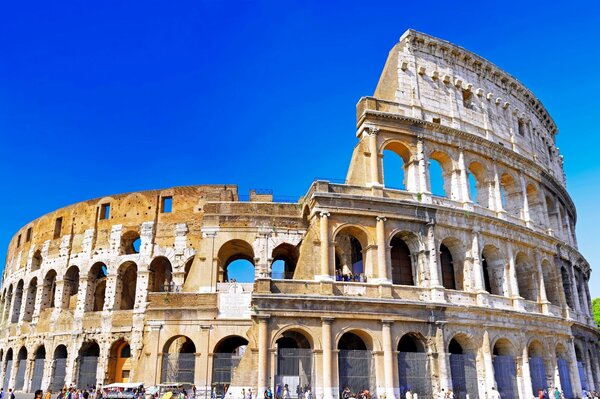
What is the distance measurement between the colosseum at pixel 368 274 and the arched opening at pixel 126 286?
0.15 metres

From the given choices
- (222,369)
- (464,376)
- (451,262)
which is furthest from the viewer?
(451,262)

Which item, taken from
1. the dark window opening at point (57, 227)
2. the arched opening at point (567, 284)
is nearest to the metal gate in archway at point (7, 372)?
the dark window opening at point (57, 227)

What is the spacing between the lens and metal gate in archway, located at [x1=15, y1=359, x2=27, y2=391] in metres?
27.1

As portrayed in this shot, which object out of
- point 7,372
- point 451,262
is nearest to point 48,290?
point 7,372

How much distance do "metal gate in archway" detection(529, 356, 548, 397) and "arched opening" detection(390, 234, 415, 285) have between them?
6.02m

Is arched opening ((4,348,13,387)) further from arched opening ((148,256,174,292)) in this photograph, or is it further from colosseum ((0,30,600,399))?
arched opening ((148,256,174,292))

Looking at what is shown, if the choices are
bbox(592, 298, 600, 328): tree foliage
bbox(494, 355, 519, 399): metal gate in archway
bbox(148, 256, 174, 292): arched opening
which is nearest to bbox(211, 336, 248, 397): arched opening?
bbox(148, 256, 174, 292): arched opening

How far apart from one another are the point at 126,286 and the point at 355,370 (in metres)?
14.3

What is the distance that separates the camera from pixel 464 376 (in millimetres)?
19125

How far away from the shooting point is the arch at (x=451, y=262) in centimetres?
2098

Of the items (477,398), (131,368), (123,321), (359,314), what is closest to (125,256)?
(123,321)

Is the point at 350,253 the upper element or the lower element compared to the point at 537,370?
upper

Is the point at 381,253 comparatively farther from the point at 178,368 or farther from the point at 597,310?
the point at 597,310

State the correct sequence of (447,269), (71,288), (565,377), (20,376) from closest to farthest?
(447,269) → (565,377) → (20,376) → (71,288)
